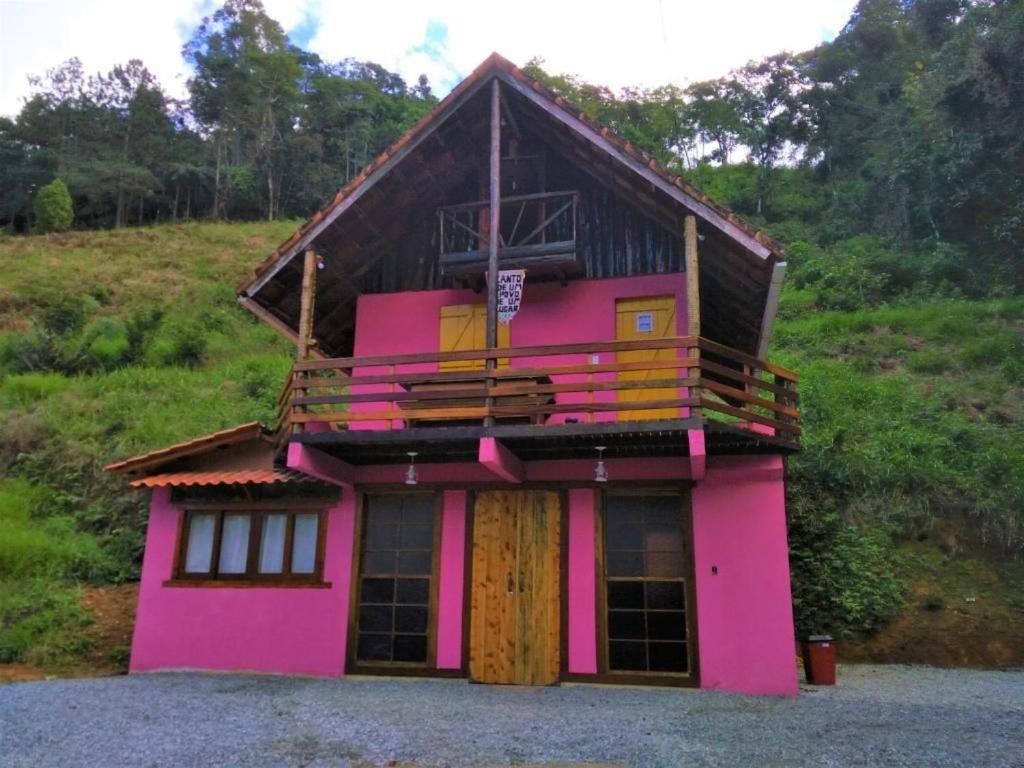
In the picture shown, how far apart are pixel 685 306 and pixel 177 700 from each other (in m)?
8.53

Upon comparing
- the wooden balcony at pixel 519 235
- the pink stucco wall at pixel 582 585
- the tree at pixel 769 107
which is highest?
the tree at pixel 769 107

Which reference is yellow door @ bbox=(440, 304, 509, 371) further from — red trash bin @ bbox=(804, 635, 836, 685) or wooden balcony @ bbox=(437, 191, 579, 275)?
red trash bin @ bbox=(804, 635, 836, 685)

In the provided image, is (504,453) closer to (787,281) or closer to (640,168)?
(640,168)

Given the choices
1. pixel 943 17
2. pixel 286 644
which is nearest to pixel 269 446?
pixel 286 644

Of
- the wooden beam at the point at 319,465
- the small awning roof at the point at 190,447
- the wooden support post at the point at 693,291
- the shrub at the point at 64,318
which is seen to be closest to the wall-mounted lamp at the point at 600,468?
the wooden support post at the point at 693,291

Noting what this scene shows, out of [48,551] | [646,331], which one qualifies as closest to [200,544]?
[48,551]

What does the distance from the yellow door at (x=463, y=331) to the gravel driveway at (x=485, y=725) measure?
15.9 ft

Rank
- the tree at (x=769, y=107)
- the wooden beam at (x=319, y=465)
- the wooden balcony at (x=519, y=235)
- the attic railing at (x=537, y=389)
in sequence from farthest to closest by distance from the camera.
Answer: the tree at (x=769, y=107)
the wooden balcony at (x=519, y=235)
the wooden beam at (x=319, y=465)
the attic railing at (x=537, y=389)

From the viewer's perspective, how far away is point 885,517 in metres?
16.3

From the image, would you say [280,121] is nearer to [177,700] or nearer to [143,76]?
[143,76]

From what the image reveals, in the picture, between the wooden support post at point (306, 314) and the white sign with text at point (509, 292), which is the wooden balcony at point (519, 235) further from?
the wooden support post at point (306, 314)

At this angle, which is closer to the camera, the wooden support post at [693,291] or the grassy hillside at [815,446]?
the wooden support post at [693,291]

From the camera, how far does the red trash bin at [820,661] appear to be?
34.7 feet

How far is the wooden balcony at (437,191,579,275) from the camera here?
11.1 meters
